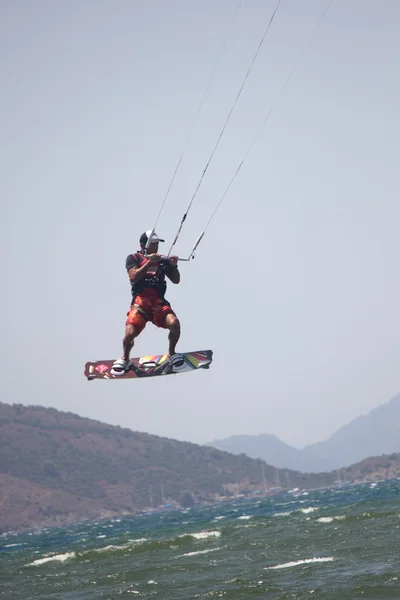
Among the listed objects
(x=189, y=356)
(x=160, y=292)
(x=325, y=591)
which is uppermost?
(x=160, y=292)

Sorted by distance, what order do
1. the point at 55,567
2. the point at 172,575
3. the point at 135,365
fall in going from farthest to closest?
the point at 55,567, the point at 172,575, the point at 135,365

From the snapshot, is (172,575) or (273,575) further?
(172,575)

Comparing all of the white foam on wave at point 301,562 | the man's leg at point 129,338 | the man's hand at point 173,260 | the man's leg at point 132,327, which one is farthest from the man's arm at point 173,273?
the white foam on wave at point 301,562

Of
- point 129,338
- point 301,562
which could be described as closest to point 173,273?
point 129,338

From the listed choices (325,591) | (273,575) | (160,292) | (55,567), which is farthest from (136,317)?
(55,567)

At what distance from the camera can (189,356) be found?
19875 mm

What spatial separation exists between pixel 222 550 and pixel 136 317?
22.4 m

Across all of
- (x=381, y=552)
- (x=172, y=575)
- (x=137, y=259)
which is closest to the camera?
(x=137, y=259)

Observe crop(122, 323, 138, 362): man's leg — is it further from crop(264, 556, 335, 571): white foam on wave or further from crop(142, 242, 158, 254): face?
crop(264, 556, 335, 571): white foam on wave

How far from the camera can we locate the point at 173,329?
19438 millimetres

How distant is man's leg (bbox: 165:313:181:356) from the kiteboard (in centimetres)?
32

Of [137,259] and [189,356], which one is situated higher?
[137,259]

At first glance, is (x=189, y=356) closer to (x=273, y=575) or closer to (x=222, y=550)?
(x=273, y=575)

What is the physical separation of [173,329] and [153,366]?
135cm
